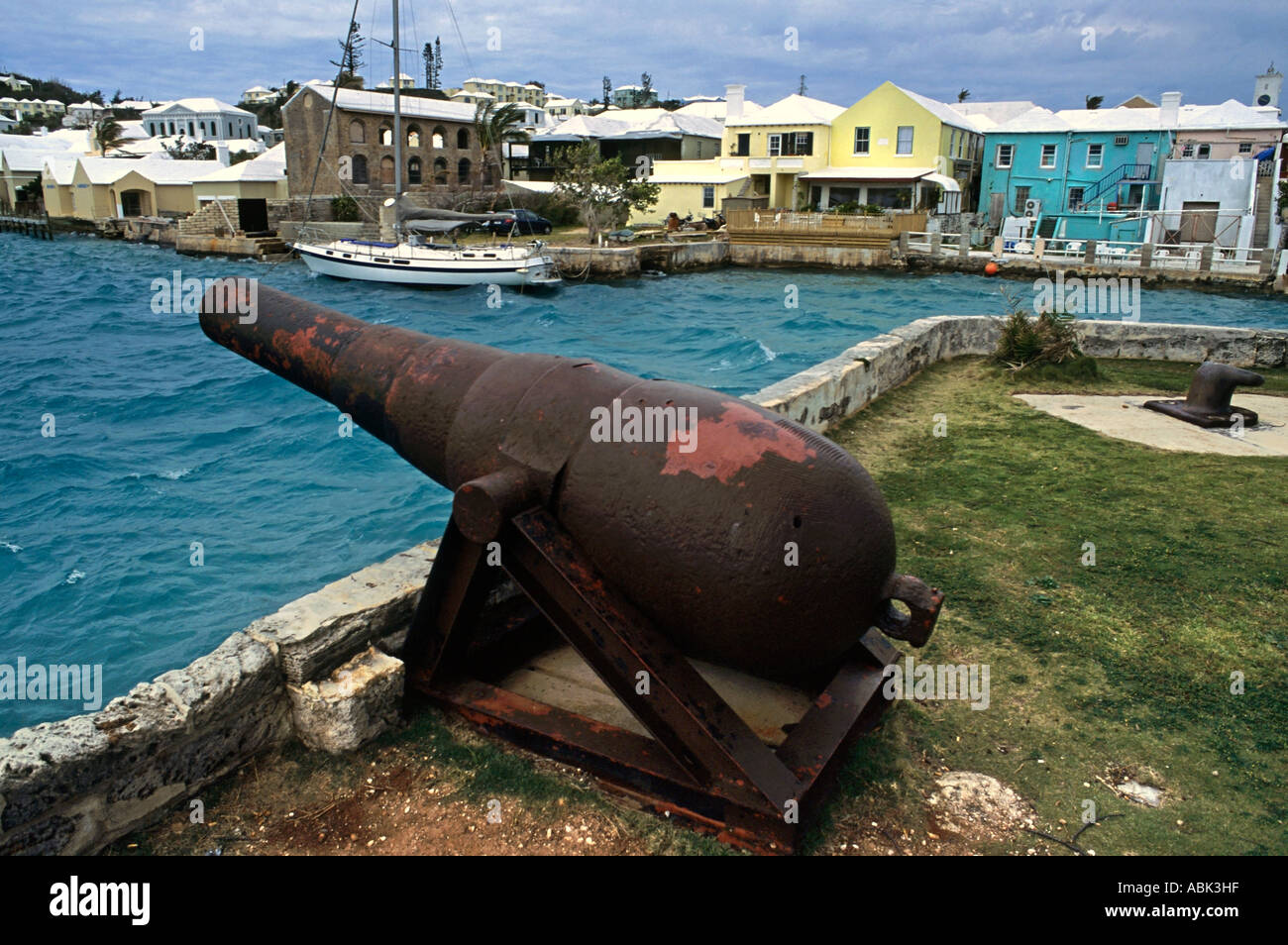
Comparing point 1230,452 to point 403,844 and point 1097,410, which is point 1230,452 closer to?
point 1097,410

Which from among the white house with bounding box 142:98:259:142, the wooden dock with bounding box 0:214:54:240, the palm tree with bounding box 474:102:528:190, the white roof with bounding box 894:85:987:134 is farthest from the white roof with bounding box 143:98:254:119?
the white roof with bounding box 894:85:987:134

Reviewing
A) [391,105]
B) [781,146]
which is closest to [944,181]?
[781,146]

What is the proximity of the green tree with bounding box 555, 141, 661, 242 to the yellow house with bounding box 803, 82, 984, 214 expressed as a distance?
10.2 meters

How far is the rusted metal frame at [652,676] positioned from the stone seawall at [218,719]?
932mm

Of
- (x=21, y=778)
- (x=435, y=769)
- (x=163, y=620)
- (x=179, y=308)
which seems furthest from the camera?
(x=179, y=308)

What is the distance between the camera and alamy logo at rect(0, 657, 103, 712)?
8.18 m

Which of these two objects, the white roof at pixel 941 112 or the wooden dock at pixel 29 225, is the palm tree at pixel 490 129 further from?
the wooden dock at pixel 29 225

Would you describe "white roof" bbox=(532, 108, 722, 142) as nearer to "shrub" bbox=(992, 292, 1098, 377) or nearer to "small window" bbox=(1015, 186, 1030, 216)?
"small window" bbox=(1015, 186, 1030, 216)

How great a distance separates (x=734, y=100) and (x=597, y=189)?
47.7 feet

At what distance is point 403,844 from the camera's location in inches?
117

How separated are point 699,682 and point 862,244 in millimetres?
37937

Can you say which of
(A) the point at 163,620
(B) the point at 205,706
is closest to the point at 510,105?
(A) the point at 163,620

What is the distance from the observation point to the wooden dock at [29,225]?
200ft
